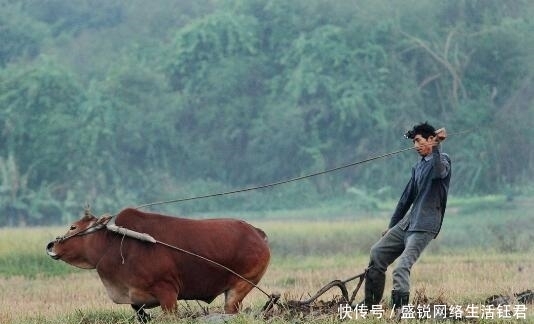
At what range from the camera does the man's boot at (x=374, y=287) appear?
10812mm

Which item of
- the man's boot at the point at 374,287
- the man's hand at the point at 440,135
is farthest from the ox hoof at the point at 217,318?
the man's hand at the point at 440,135

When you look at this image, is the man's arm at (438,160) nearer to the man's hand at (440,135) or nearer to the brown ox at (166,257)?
the man's hand at (440,135)

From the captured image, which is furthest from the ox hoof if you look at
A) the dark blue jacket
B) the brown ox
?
the dark blue jacket

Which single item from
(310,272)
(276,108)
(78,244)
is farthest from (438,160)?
(276,108)

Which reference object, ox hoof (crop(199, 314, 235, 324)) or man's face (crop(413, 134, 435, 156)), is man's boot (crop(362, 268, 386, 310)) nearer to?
man's face (crop(413, 134, 435, 156))

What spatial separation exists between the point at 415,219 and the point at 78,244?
9.42ft

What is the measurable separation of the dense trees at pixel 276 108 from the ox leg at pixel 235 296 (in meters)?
31.0

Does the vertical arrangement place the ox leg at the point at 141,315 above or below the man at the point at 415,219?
below

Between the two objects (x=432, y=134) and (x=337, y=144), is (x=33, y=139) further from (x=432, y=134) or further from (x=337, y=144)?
(x=432, y=134)

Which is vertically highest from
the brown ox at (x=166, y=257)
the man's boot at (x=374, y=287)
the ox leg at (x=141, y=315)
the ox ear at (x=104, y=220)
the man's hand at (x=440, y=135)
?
the man's hand at (x=440, y=135)

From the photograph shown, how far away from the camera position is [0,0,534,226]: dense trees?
141 feet

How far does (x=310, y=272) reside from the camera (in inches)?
779

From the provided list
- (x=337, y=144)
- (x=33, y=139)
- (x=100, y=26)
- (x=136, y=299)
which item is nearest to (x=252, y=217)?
(x=337, y=144)

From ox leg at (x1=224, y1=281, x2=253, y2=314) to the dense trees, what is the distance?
31.0 meters
